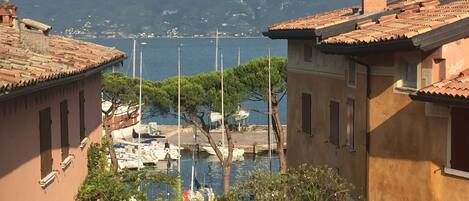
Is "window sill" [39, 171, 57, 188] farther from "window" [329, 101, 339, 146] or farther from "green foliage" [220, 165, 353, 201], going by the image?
"window" [329, 101, 339, 146]

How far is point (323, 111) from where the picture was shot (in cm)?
1977

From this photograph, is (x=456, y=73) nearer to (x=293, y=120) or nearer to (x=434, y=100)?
(x=434, y=100)

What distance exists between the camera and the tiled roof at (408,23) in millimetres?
13555

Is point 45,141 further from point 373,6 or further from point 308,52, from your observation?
point 308,52

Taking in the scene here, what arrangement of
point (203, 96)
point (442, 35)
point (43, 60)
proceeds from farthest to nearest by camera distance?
point (203, 96) → point (442, 35) → point (43, 60)

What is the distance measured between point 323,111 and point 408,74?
18.0 ft

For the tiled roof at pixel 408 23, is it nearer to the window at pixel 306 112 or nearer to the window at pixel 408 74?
the window at pixel 408 74

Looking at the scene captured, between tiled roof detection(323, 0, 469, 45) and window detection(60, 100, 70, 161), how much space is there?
18.3 feet

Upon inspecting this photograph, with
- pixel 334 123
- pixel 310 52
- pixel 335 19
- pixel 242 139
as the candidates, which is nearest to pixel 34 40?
pixel 334 123

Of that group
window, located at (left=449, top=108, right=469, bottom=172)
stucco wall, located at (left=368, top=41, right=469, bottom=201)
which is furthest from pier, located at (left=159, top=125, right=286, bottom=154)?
window, located at (left=449, top=108, right=469, bottom=172)

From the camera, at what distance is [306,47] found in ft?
70.2

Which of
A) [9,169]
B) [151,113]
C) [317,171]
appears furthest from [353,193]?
[151,113]

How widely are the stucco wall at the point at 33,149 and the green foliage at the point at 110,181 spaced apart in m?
0.32

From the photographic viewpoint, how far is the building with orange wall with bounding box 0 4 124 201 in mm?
10852
